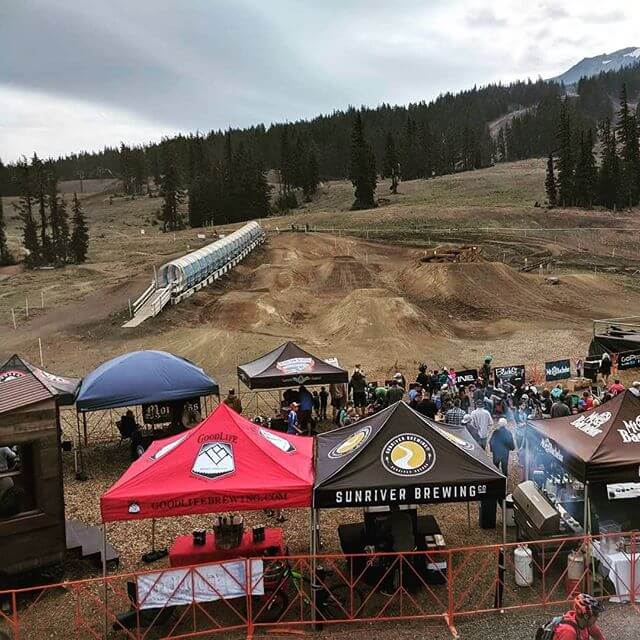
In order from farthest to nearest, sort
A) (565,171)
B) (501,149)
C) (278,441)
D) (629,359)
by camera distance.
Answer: (501,149) < (565,171) < (629,359) < (278,441)

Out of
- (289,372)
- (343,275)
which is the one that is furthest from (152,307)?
(289,372)

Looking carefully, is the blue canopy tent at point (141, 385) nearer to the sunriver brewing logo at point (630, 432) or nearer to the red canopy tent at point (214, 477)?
the red canopy tent at point (214, 477)

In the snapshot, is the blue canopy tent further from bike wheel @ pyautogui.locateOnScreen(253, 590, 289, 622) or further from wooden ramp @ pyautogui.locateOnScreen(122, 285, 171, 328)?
wooden ramp @ pyautogui.locateOnScreen(122, 285, 171, 328)

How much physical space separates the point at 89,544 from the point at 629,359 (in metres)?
20.8

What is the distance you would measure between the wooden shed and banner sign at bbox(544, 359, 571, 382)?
17.6 meters

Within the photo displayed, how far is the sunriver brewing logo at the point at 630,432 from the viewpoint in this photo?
372 inches

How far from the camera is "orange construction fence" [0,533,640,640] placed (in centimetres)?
843

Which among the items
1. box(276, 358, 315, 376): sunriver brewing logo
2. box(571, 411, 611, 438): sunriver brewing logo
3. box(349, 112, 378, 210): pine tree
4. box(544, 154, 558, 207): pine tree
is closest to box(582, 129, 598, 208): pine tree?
box(544, 154, 558, 207): pine tree

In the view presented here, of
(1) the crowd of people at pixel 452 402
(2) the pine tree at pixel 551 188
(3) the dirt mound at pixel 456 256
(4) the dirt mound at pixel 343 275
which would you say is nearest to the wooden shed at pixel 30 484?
(1) the crowd of people at pixel 452 402

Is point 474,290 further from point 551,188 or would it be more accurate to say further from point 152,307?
point 551,188

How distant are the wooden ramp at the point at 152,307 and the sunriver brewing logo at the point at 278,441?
88.4 ft

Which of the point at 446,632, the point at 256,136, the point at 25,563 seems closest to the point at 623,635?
the point at 446,632

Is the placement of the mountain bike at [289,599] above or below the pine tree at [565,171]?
below

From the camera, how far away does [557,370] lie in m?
22.1
